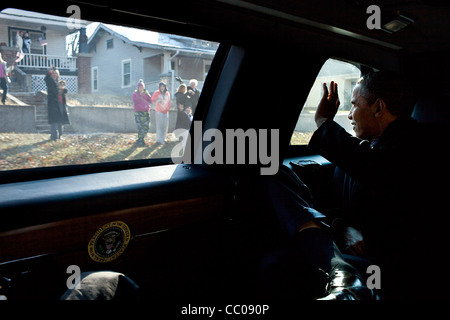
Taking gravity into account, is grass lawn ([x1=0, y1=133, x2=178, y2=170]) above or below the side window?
below

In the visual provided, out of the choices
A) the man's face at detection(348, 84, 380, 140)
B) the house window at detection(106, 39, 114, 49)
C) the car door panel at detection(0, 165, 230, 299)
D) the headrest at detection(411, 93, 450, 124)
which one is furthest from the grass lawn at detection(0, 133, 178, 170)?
the headrest at detection(411, 93, 450, 124)

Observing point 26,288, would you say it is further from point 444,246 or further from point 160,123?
point 444,246

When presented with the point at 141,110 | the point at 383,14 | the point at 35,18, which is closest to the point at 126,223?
the point at 141,110

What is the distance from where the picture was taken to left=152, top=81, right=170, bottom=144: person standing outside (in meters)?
2.59

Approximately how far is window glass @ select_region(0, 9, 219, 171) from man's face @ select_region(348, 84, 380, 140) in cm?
119

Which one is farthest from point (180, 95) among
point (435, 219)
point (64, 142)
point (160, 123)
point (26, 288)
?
point (435, 219)

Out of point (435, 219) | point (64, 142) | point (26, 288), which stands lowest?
point (26, 288)

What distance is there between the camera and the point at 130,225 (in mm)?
1938

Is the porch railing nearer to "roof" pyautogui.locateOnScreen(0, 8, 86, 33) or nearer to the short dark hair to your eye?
"roof" pyautogui.locateOnScreen(0, 8, 86, 33)

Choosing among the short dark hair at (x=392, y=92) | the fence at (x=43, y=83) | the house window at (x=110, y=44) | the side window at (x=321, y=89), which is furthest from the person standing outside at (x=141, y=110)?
the short dark hair at (x=392, y=92)

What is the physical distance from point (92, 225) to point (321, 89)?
2180 millimetres

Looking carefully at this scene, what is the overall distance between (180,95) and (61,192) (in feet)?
4.13

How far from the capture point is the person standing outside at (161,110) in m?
2.59

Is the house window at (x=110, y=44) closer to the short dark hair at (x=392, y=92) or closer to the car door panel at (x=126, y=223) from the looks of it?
the car door panel at (x=126, y=223)
